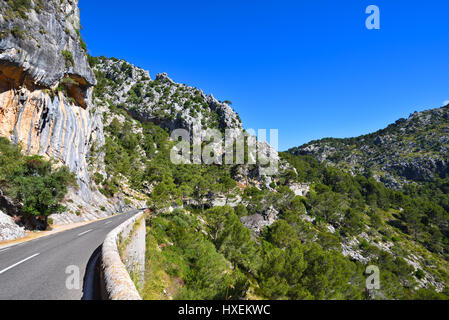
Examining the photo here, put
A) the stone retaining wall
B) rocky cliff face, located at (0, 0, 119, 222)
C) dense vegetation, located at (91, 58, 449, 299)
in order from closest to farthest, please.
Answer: the stone retaining wall
dense vegetation, located at (91, 58, 449, 299)
rocky cliff face, located at (0, 0, 119, 222)

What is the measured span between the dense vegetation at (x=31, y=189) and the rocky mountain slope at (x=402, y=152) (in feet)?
547

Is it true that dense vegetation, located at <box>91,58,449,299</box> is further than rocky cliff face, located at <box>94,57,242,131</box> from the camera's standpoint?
No

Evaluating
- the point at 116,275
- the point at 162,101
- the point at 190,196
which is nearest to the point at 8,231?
the point at 116,275

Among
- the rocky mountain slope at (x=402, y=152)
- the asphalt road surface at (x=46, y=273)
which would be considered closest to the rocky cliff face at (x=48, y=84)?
Answer: the asphalt road surface at (x=46, y=273)

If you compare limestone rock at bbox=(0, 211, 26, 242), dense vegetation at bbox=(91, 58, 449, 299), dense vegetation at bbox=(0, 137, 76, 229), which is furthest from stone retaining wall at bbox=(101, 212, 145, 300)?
dense vegetation at bbox=(0, 137, 76, 229)

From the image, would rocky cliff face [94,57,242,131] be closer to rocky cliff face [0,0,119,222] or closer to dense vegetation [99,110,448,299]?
dense vegetation [99,110,448,299]

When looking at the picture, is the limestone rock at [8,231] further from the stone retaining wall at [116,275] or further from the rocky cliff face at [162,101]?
the rocky cliff face at [162,101]

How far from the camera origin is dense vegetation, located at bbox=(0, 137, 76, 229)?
17344 millimetres

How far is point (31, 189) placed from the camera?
17500 mm

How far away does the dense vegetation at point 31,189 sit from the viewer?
17.3 m

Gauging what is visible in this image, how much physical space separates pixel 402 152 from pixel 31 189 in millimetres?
196092

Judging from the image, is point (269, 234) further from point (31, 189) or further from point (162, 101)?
point (162, 101)

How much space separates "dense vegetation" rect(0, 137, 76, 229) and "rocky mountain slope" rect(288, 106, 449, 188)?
167 meters
